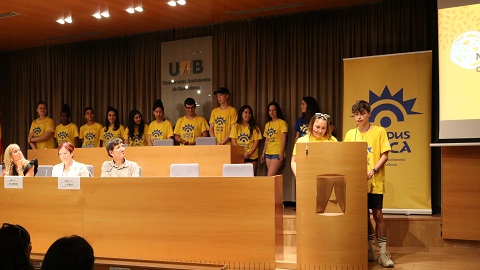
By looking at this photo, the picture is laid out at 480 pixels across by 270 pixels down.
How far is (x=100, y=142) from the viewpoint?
316 inches

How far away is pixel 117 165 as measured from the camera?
4.91 m

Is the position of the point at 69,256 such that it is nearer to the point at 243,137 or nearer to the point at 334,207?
the point at 334,207

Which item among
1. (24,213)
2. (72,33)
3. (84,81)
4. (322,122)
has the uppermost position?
(72,33)

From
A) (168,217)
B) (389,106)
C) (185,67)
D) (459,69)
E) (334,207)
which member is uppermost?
(185,67)

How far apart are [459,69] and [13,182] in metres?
4.33

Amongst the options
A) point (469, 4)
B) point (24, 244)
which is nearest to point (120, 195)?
point (24, 244)

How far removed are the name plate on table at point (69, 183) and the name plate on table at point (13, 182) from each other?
439 millimetres

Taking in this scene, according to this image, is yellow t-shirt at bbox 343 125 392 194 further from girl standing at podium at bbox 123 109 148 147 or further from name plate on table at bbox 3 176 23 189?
girl standing at podium at bbox 123 109 148 147

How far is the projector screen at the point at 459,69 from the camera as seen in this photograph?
187 inches

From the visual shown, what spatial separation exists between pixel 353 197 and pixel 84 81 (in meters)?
6.44

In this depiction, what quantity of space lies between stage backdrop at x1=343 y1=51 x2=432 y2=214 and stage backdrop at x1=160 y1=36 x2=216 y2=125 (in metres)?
2.60

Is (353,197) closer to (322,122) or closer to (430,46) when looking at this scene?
(322,122)

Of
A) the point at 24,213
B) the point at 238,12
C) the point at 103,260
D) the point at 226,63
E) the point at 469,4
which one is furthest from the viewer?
the point at 226,63

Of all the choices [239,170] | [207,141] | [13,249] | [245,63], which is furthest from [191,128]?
[13,249]
